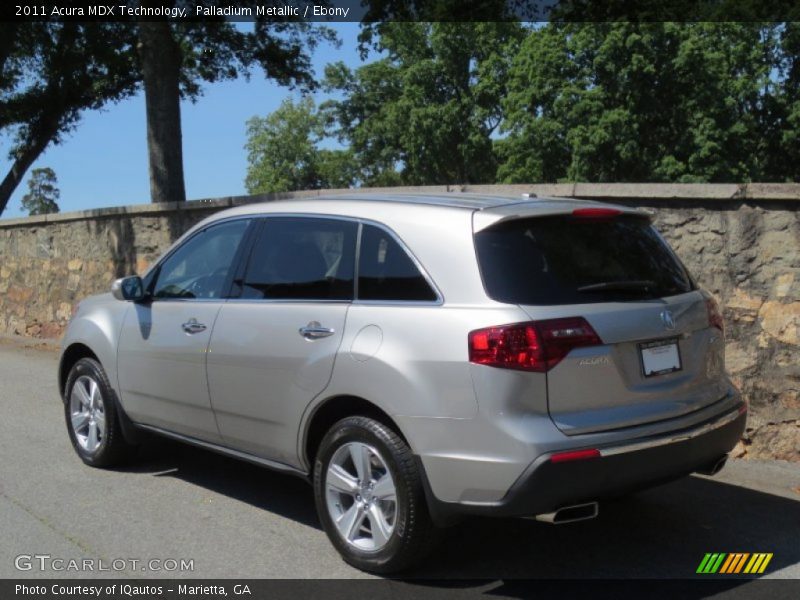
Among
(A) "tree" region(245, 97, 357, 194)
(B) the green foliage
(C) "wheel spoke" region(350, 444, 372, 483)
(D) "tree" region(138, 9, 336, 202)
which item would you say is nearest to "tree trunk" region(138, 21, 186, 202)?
(D) "tree" region(138, 9, 336, 202)

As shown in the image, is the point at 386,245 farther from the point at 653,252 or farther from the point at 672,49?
the point at 672,49

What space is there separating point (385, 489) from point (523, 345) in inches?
37.8

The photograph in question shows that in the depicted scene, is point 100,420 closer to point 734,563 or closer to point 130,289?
point 130,289

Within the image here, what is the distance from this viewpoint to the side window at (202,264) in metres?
5.51

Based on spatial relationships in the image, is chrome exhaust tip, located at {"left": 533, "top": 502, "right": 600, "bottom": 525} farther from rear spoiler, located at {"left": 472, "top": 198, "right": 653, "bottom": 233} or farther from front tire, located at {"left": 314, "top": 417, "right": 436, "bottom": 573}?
rear spoiler, located at {"left": 472, "top": 198, "right": 653, "bottom": 233}

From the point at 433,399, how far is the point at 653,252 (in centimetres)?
148

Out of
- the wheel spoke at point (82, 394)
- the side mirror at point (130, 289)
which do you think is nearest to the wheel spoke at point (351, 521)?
the side mirror at point (130, 289)

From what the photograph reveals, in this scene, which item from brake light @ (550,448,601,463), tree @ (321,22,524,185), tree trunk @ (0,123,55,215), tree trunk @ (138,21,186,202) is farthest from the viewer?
tree @ (321,22,524,185)

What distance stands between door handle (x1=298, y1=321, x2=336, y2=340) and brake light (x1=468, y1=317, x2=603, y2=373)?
89 cm

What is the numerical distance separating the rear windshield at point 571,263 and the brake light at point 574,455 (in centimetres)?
65

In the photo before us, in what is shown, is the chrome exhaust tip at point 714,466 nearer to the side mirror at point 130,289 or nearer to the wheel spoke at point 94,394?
the side mirror at point 130,289

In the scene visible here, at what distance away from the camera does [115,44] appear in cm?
1853

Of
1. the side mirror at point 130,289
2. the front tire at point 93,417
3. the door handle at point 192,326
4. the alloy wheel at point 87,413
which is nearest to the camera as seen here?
the door handle at point 192,326

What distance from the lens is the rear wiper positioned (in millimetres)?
4211
